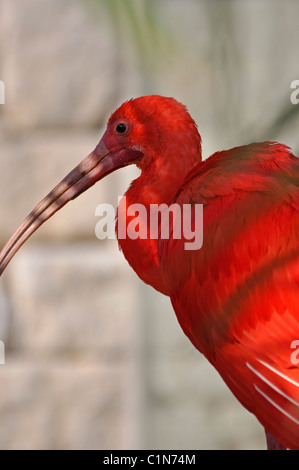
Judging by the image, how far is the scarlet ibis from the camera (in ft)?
1.12

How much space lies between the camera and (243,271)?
348 millimetres

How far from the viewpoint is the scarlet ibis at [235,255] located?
1.12 ft

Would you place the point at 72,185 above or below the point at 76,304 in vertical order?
below

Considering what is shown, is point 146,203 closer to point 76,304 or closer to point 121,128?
point 121,128

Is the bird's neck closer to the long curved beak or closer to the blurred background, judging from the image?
the long curved beak

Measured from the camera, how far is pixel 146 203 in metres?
0.37

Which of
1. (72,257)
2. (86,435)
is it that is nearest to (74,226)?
(72,257)

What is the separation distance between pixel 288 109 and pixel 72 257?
0.65m

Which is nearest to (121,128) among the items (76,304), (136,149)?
(136,149)

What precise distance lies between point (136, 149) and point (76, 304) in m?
0.44

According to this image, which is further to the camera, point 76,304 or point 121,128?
point 76,304

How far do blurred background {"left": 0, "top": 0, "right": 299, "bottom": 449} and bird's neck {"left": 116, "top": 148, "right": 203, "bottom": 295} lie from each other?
1.17ft

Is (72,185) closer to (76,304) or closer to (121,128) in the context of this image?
(121,128)

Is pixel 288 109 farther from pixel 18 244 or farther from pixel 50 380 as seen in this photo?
pixel 50 380
